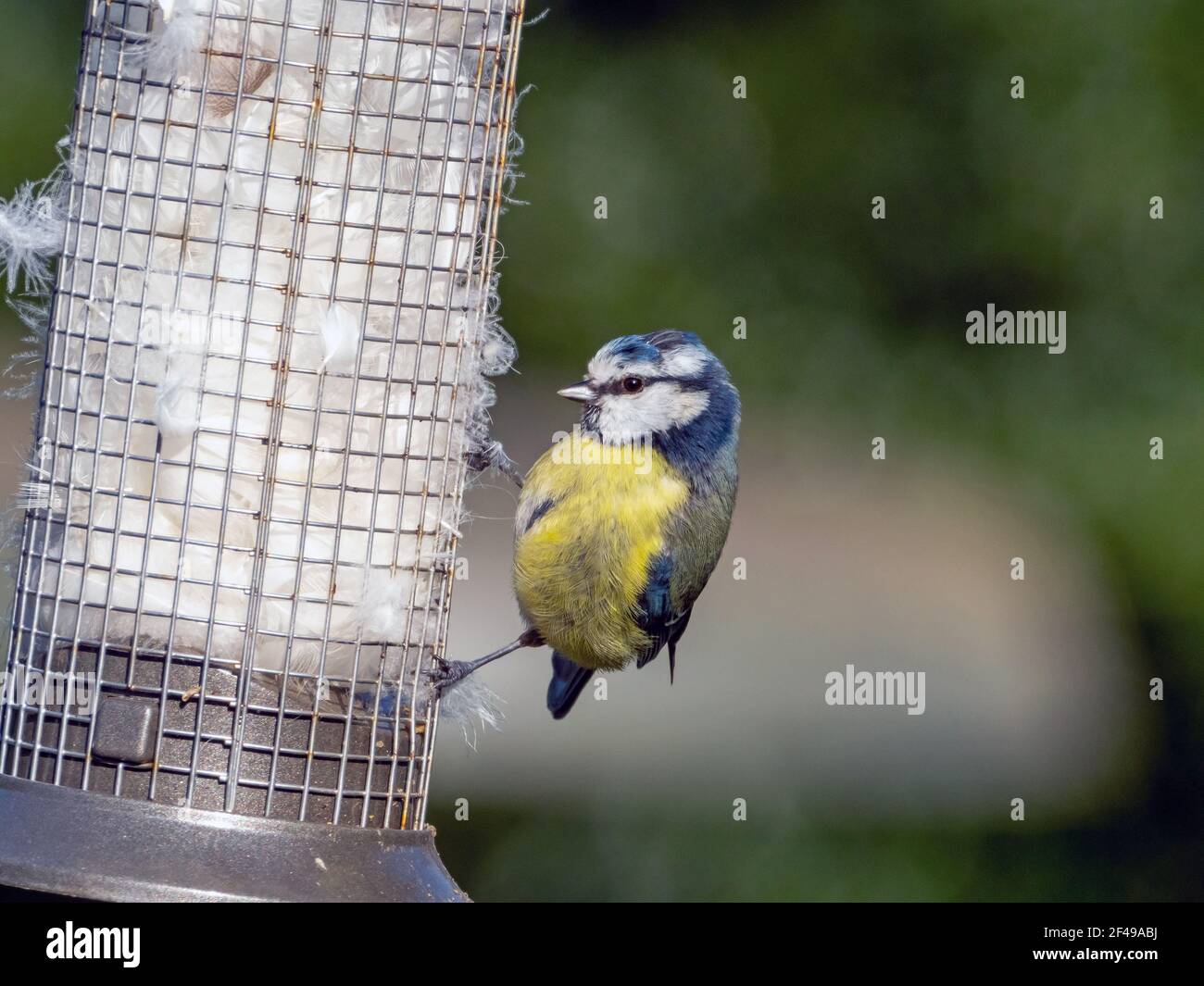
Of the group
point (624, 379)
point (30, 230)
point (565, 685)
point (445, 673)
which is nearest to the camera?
point (30, 230)

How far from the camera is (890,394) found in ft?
22.0

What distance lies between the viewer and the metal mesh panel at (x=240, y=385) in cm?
294

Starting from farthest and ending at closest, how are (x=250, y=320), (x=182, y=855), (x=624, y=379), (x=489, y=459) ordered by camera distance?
(x=624, y=379) < (x=489, y=459) < (x=250, y=320) < (x=182, y=855)

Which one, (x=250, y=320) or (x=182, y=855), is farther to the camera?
(x=250, y=320)

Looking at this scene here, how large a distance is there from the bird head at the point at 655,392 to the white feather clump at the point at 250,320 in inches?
23.8

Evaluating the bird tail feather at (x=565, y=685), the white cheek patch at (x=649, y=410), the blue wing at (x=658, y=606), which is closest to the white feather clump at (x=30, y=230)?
the white cheek patch at (x=649, y=410)

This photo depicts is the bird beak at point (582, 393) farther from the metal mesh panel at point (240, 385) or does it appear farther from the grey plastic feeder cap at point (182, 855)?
the grey plastic feeder cap at point (182, 855)

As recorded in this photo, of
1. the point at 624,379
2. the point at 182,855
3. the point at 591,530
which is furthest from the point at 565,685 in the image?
the point at 182,855

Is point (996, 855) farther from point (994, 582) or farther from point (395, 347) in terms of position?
point (395, 347)

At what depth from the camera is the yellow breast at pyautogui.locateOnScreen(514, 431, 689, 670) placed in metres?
3.61

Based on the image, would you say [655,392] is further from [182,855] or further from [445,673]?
[182,855]

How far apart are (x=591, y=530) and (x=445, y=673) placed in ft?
1.79

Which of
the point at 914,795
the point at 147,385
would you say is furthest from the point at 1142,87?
the point at 147,385
